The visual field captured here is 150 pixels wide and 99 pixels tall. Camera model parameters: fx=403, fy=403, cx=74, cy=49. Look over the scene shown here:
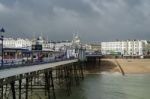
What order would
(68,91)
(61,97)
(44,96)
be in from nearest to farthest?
(44,96), (61,97), (68,91)

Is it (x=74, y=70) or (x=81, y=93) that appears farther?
(x=74, y=70)

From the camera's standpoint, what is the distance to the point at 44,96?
38938mm

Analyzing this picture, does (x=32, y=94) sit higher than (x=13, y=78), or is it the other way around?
(x=13, y=78)

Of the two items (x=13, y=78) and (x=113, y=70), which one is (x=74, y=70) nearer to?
(x=113, y=70)

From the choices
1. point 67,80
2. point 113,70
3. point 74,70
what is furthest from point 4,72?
point 113,70

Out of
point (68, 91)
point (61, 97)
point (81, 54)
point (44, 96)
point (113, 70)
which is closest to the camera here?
point (44, 96)

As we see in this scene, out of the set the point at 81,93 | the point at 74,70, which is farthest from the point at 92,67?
the point at 81,93

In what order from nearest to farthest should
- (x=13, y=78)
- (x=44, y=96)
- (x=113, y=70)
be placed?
(x=13, y=78)
(x=44, y=96)
(x=113, y=70)

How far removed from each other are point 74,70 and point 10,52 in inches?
1053

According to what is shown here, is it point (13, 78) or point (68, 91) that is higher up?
point (13, 78)

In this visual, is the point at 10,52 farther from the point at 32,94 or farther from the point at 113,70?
the point at 113,70

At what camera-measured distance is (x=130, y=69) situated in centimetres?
10025

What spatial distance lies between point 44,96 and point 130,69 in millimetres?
63556

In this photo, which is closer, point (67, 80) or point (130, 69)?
point (67, 80)
